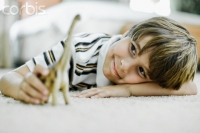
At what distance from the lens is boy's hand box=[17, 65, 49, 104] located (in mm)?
618

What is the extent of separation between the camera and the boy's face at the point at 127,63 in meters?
0.92

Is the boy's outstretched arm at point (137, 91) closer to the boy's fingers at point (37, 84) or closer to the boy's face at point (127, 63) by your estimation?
the boy's face at point (127, 63)

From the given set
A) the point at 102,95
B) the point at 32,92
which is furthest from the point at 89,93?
the point at 32,92

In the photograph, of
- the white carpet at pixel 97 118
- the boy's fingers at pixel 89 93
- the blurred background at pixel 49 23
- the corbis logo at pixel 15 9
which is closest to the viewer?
the white carpet at pixel 97 118

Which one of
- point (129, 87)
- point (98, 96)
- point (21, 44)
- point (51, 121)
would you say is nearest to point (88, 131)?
point (51, 121)

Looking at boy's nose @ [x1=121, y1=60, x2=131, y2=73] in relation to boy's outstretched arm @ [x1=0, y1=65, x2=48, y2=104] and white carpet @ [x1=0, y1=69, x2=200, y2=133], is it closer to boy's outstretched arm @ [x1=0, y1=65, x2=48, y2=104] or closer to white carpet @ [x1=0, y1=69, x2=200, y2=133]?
white carpet @ [x1=0, y1=69, x2=200, y2=133]

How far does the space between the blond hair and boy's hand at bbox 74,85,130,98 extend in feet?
0.32

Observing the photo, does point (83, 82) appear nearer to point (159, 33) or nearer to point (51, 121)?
point (159, 33)

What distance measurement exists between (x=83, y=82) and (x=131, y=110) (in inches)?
15.9

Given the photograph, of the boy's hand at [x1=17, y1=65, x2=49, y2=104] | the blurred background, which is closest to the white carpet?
the boy's hand at [x1=17, y1=65, x2=49, y2=104]

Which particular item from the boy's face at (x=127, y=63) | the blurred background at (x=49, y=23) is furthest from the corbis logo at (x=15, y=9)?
the boy's face at (x=127, y=63)

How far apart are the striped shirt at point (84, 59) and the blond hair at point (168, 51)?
0.14 metres

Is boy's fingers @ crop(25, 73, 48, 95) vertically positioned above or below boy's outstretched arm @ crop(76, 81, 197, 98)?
above

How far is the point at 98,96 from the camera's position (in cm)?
88
